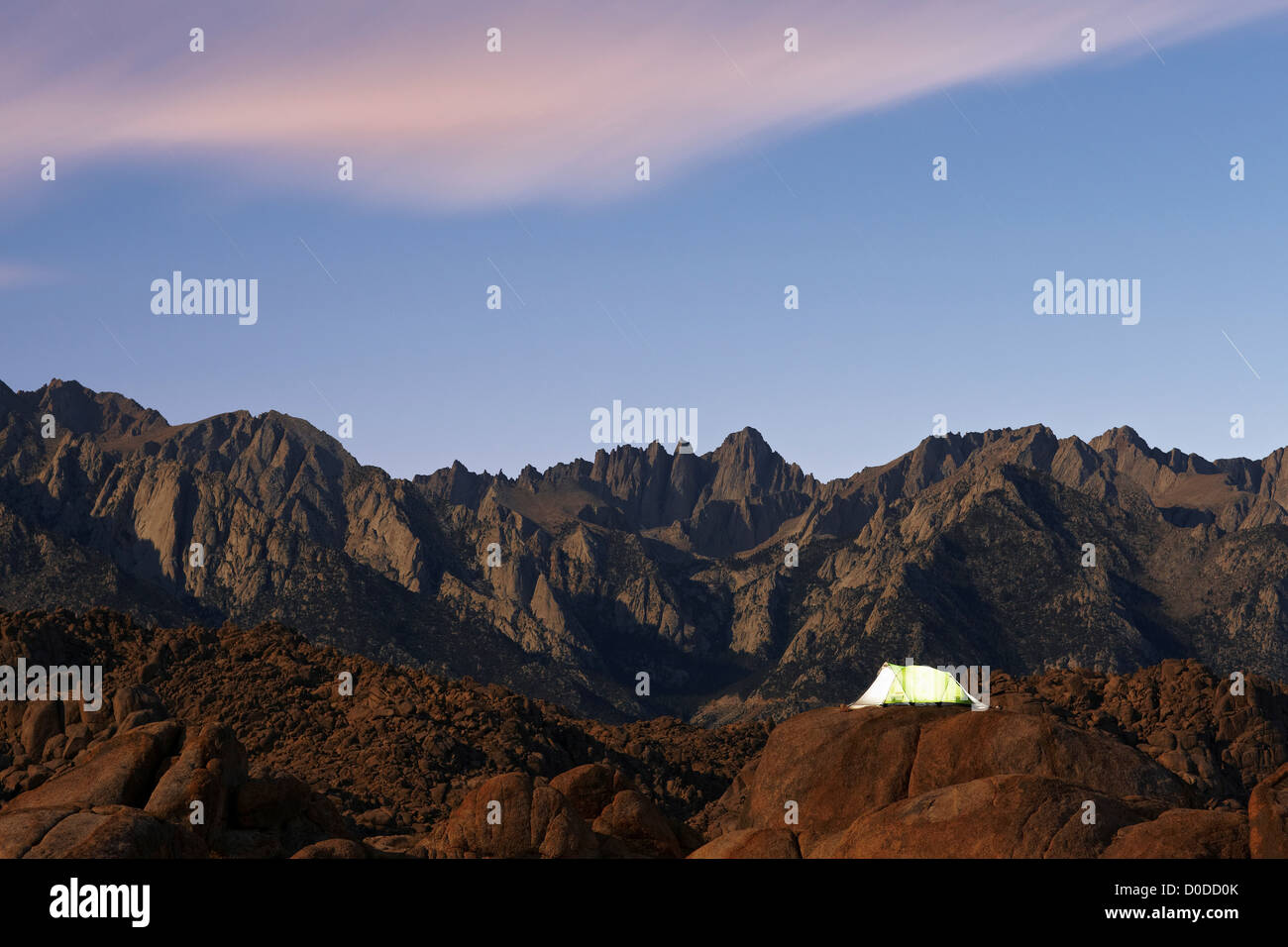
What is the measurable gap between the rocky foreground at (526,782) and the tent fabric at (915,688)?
1735mm

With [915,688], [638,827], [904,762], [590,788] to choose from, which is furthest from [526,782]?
[915,688]

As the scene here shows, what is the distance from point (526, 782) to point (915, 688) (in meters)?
14.8

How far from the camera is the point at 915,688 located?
1997 inches

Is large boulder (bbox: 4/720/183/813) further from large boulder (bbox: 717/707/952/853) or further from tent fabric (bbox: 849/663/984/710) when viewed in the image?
tent fabric (bbox: 849/663/984/710)

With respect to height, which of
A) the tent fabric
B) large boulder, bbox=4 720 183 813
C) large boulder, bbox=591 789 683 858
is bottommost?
large boulder, bbox=591 789 683 858

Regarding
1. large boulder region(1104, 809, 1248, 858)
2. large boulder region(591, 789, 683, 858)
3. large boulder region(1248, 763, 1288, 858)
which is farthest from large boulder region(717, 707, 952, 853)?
large boulder region(1248, 763, 1288, 858)

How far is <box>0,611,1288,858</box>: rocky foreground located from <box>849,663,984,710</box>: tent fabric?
173 cm

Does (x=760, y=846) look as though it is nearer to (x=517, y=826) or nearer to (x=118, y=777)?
(x=517, y=826)

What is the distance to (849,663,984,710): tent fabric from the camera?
5047 cm

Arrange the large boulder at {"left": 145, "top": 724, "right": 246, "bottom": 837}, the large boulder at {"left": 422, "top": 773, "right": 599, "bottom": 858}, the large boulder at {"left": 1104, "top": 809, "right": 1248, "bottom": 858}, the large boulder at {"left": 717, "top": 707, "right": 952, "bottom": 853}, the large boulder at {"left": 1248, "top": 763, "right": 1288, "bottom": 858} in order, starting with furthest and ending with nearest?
the large boulder at {"left": 145, "top": 724, "right": 246, "bottom": 837} < the large boulder at {"left": 717, "top": 707, "right": 952, "bottom": 853} < the large boulder at {"left": 422, "top": 773, "right": 599, "bottom": 858} < the large boulder at {"left": 1104, "top": 809, "right": 1248, "bottom": 858} < the large boulder at {"left": 1248, "top": 763, "right": 1288, "bottom": 858}

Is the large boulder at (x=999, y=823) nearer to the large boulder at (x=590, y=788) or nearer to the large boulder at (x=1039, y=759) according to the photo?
the large boulder at (x=1039, y=759)
